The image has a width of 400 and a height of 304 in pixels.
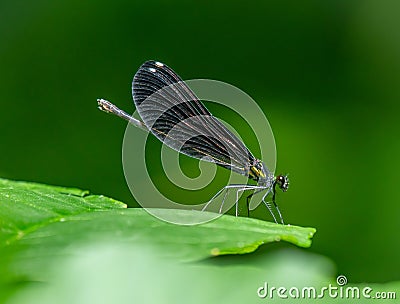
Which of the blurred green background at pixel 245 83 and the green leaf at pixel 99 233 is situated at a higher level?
the blurred green background at pixel 245 83

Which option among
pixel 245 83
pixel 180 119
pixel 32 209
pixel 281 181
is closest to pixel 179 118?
pixel 180 119

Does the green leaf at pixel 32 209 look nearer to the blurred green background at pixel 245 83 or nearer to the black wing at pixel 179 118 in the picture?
the black wing at pixel 179 118

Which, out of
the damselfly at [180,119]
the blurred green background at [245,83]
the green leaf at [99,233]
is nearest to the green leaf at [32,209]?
the green leaf at [99,233]

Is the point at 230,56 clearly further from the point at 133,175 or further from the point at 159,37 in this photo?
the point at 133,175

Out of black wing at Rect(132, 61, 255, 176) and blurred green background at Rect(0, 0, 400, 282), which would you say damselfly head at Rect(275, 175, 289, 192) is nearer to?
black wing at Rect(132, 61, 255, 176)

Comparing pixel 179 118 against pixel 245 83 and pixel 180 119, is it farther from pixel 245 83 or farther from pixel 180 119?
pixel 245 83

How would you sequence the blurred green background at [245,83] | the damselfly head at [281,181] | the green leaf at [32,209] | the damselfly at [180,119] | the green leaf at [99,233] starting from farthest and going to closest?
the blurred green background at [245,83], the damselfly head at [281,181], the damselfly at [180,119], the green leaf at [32,209], the green leaf at [99,233]
